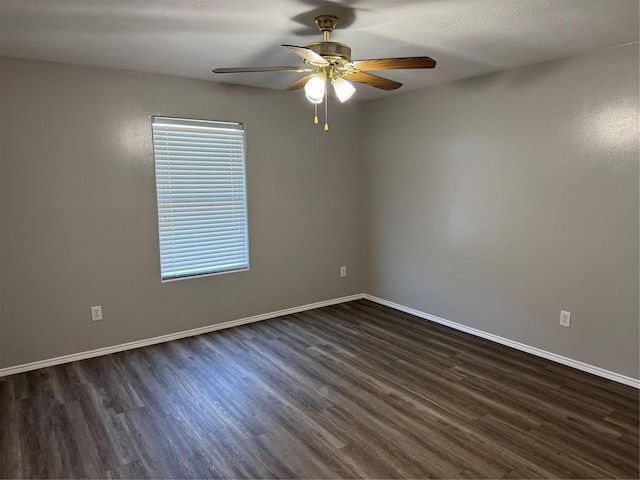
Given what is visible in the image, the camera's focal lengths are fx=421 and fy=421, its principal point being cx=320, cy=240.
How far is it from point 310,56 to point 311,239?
2.70m

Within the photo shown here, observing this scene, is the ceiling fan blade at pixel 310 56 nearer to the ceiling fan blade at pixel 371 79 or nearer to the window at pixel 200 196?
the ceiling fan blade at pixel 371 79

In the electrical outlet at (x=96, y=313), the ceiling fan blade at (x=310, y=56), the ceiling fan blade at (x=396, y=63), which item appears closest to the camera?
the ceiling fan blade at (x=310, y=56)

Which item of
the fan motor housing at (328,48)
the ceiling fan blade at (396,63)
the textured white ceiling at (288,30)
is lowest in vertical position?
the ceiling fan blade at (396,63)

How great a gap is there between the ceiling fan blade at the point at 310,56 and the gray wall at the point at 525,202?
79.2 inches

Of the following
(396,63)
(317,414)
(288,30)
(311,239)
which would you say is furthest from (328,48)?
(311,239)

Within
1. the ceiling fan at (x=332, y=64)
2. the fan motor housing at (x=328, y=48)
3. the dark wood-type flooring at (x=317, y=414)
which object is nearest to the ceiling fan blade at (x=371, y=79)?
the ceiling fan at (x=332, y=64)

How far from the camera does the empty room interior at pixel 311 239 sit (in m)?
2.32

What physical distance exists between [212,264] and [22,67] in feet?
7.04

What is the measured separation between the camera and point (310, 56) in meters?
2.18

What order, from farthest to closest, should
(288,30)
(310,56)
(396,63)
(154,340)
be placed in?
(154,340) < (288,30) < (396,63) < (310,56)

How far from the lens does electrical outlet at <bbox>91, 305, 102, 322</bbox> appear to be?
352 centimetres

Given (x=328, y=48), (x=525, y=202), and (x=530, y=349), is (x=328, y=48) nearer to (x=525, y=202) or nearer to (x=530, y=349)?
(x=525, y=202)

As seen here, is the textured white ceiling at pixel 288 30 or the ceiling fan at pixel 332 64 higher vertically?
the textured white ceiling at pixel 288 30

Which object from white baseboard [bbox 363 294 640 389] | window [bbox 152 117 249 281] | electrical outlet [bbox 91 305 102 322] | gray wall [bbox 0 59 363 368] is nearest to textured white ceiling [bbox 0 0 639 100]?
gray wall [bbox 0 59 363 368]
